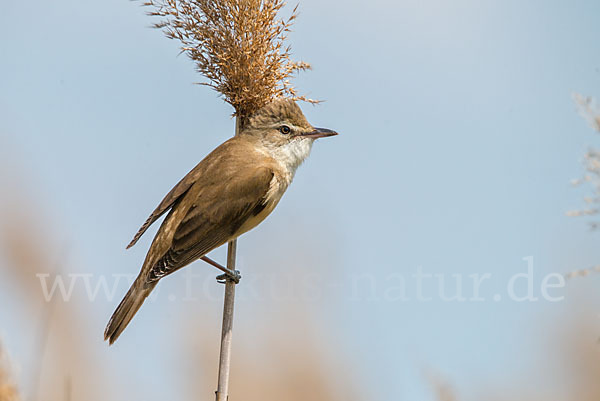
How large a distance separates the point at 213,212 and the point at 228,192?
13cm

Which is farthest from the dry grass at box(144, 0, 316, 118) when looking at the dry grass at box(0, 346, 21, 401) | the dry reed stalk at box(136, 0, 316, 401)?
the dry grass at box(0, 346, 21, 401)

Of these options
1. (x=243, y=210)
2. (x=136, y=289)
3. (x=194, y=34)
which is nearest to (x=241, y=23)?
(x=194, y=34)

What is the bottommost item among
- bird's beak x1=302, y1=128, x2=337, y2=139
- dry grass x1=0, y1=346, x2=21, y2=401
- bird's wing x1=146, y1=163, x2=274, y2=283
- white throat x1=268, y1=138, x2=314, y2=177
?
dry grass x1=0, y1=346, x2=21, y2=401

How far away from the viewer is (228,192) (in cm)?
329

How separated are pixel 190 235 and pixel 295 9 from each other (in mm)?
1050

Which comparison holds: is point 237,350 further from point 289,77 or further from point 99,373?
point 289,77

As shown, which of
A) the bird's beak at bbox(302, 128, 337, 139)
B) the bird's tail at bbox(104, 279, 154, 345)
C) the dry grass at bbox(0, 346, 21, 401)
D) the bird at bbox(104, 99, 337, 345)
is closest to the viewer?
the dry grass at bbox(0, 346, 21, 401)

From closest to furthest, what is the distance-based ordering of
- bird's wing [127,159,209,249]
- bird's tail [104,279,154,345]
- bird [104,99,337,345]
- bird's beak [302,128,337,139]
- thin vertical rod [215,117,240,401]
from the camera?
thin vertical rod [215,117,240,401], bird's tail [104,279,154,345], bird [104,99,337,345], bird's wing [127,159,209,249], bird's beak [302,128,337,139]

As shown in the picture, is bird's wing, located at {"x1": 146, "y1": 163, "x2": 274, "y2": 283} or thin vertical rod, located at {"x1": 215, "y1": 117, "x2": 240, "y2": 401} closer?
thin vertical rod, located at {"x1": 215, "y1": 117, "x2": 240, "y2": 401}

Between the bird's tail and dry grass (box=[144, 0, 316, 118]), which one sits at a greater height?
dry grass (box=[144, 0, 316, 118])

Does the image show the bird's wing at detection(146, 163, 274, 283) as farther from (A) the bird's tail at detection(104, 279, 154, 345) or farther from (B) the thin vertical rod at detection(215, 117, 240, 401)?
(B) the thin vertical rod at detection(215, 117, 240, 401)

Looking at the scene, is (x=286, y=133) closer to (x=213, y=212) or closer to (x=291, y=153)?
(x=291, y=153)

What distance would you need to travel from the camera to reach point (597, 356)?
316cm

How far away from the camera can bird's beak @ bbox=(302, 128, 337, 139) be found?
11.1ft
